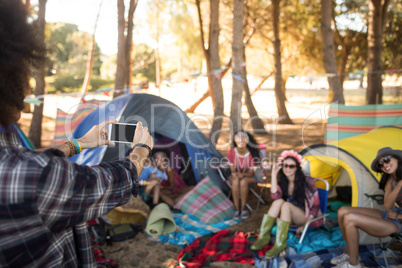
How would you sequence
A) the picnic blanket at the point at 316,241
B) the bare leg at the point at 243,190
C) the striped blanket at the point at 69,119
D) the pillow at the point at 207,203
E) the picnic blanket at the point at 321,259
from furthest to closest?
the striped blanket at the point at 69,119, the bare leg at the point at 243,190, the pillow at the point at 207,203, the picnic blanket at the point at 316,241, the picnic blanket at the point at 321,259

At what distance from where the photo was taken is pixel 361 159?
420 cm

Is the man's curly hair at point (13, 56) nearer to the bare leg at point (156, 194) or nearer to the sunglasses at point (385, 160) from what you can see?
the sunglasses at point (385, 160)

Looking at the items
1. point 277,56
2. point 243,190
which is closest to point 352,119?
point 243,190

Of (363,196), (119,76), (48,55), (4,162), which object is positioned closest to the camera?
(4,162)

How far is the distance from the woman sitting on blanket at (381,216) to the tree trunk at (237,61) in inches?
116

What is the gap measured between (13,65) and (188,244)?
3.45 m

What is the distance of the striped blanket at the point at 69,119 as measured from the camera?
6.79 m

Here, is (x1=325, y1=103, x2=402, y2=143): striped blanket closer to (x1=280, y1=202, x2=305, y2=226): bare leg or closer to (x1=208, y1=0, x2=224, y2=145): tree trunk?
(x1=208, y1=0, x2=224, y2=145): tree trunk

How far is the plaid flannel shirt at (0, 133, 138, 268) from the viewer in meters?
1.07

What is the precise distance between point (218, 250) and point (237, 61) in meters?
3.43

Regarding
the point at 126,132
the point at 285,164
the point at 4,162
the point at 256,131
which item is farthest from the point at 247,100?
the point at 4,162

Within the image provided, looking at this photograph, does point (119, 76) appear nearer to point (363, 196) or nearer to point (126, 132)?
point (363, 196)

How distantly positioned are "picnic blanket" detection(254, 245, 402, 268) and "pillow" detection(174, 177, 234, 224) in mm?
1196

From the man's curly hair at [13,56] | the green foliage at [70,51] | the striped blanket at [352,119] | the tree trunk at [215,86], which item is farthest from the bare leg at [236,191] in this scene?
the green foliage at [70,51]
